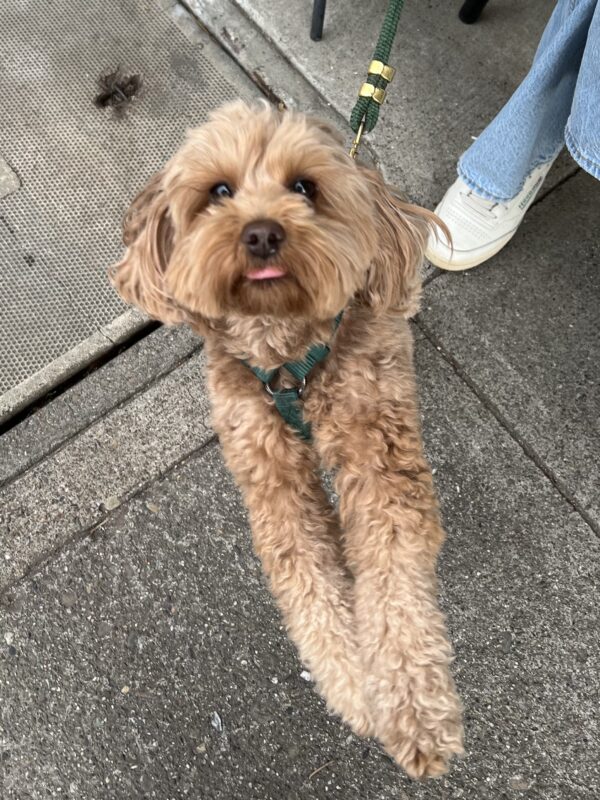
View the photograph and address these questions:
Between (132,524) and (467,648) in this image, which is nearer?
(467,648)

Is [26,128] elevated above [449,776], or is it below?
above

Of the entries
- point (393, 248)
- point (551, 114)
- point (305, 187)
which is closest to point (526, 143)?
point (551, 114)

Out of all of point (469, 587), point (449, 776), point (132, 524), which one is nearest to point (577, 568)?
point (469, 587)

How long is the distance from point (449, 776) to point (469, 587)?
25.2 inches

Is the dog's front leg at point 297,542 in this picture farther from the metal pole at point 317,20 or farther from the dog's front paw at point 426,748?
the metal pole at point 317,20

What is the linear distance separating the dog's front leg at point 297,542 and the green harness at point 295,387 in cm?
3

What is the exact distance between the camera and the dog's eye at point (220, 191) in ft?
5.61

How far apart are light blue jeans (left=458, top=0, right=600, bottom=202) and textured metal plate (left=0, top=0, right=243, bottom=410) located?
1470 mm

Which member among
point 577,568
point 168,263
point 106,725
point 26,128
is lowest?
point 106,725

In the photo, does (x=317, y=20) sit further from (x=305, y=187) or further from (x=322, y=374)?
(x=322, y=374)

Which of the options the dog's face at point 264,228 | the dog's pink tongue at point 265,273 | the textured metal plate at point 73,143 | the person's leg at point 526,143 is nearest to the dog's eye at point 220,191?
the dog's face at point 264,228

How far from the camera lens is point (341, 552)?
214 centimetres

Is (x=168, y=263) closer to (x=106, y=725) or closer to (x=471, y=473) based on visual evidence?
(x=471, y=473)

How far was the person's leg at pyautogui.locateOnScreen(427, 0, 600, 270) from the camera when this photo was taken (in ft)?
6.64
